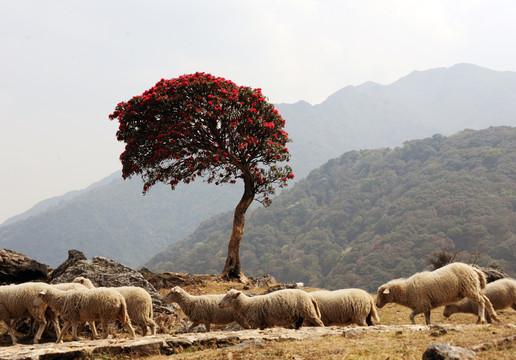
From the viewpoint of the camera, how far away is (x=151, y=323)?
1183 centimetres

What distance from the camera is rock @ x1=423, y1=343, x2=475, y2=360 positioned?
20.6ft

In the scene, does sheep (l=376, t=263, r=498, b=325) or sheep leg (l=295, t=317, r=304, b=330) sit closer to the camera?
sheep leg (l=295, t=317, r=304, b=330)

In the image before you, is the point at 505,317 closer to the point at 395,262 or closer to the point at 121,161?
the point at 121,161

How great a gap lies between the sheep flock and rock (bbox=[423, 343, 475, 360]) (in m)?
4.83

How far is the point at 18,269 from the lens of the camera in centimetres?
1681

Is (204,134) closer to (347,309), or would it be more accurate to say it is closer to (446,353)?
(347,309)

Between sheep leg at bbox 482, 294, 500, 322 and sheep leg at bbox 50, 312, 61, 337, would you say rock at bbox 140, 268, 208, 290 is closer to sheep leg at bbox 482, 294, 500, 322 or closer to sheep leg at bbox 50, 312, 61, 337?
sheep leg at bbox 50, 312, 61, 337

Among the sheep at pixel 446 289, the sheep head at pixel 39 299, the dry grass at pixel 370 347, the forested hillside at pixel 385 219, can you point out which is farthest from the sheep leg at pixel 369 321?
the forested hillside at pixel 385 219

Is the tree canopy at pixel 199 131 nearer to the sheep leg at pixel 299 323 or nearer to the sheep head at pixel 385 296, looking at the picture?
the sheep head at pixel 385 296

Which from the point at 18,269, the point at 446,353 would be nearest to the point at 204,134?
the point at 18,269

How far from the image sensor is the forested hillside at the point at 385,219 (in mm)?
89875

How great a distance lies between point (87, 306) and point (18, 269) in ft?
26.5

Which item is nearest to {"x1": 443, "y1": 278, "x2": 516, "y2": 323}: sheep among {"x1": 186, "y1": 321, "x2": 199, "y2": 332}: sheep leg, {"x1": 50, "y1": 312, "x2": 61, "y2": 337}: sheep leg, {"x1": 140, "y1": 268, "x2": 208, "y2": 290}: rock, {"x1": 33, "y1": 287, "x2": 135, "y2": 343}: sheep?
{"x1": 186, "y1": 321, "x2": 199, "y2": 332}: sheep leg

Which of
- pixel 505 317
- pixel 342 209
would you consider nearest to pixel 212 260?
pixel 342 209
